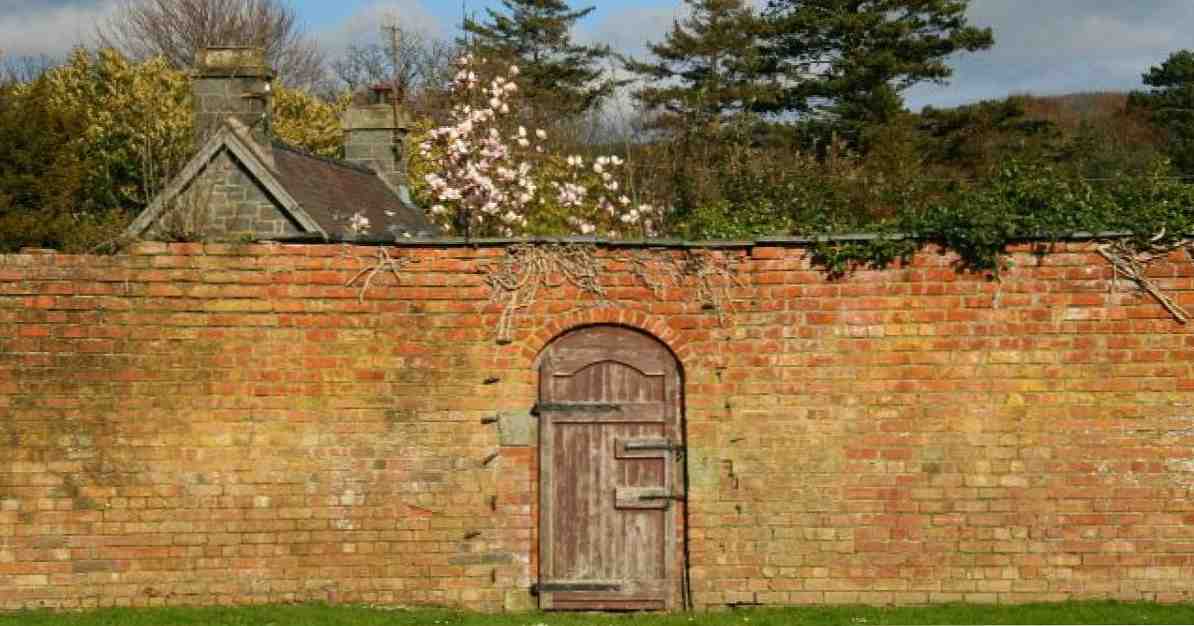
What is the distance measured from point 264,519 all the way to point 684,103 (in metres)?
27.3

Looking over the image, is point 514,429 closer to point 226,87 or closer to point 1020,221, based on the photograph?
point 1020,221

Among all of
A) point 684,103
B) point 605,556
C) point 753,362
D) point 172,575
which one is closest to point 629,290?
point 753,362

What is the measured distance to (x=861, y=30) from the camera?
35.0 meters

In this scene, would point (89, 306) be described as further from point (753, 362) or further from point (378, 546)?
point (753, 362)

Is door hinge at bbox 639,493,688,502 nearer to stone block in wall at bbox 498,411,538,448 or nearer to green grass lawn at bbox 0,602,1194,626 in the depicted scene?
green grass lawn at bbox 0,602,1194,626

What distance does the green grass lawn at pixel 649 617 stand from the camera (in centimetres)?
961

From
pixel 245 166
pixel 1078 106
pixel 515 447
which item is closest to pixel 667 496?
pixel 515 447

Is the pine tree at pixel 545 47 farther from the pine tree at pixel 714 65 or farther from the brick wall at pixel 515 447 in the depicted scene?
the brick wall at pixel 515 447

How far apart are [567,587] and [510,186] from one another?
12.6 meters

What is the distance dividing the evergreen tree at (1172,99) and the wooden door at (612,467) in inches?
1194

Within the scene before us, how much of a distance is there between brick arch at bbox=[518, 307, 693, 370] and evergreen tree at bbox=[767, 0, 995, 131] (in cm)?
2479

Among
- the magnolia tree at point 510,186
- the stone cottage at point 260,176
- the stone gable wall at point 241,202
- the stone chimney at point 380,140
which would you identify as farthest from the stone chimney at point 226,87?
the magnolia tree at point 510,186

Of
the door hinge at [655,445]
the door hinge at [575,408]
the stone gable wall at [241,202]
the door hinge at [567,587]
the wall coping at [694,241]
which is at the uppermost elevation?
the stone gable wall at [241,202]

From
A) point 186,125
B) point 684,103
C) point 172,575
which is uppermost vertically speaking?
point 684,103
